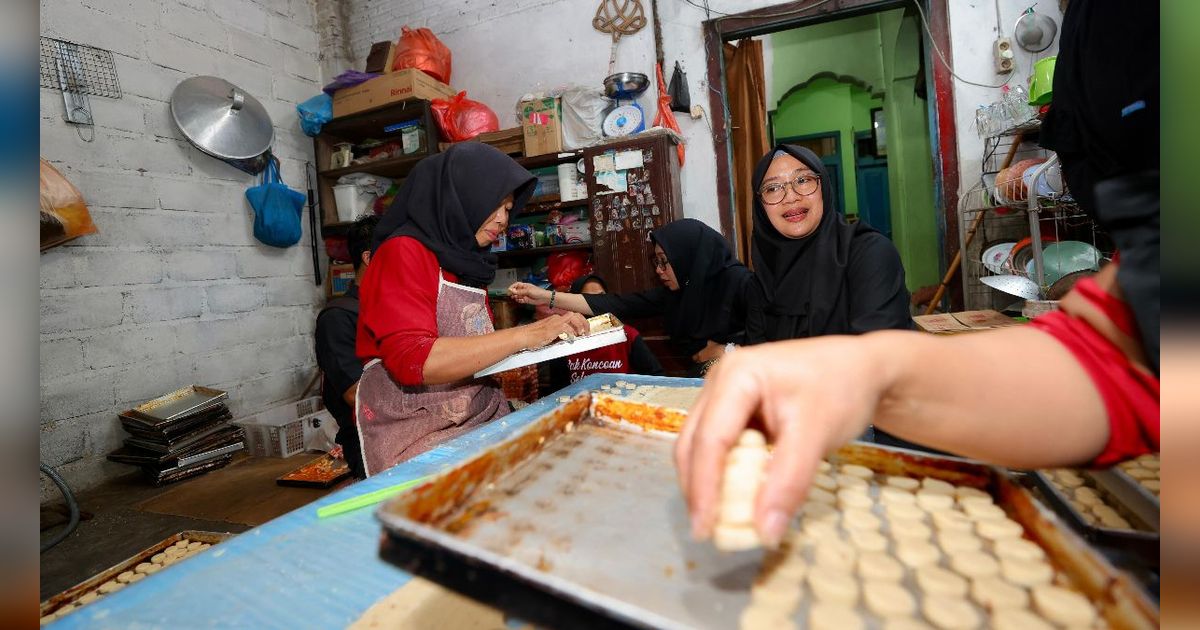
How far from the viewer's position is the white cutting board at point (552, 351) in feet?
6.19

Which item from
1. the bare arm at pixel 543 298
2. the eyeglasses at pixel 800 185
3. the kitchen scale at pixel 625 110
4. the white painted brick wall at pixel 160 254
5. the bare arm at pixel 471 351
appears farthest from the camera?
the kitchen scale at pixel 625 110

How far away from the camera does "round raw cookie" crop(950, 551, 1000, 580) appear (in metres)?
0.74

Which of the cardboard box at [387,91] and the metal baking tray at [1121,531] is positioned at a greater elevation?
the cardboard box at [387,91]

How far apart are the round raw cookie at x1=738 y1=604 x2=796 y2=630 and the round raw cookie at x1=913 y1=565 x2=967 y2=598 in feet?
0.68

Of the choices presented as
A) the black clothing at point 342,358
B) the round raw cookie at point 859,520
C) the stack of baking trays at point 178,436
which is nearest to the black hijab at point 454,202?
the black clothing at point 342,358

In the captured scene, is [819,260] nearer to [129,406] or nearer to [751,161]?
[751,161]

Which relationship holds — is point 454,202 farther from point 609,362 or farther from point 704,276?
point 704,276

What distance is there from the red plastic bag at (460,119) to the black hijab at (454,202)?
2.89 meters

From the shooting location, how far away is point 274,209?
4688 millimetres

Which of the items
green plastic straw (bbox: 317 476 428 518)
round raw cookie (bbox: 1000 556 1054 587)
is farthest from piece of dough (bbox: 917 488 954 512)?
green plastic straw (bbox: 317 476 428 518)

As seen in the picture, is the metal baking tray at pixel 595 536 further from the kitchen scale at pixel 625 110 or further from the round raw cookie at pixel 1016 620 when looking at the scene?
the kitchen scale at pixel 625 110

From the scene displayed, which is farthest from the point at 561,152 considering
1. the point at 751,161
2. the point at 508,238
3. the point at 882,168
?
the point at 882,168

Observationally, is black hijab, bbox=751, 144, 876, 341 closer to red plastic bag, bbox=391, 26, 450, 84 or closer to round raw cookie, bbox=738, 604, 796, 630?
round raw cookie, bbox=738, 604, 796, 630

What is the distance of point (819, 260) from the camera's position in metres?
2.33
